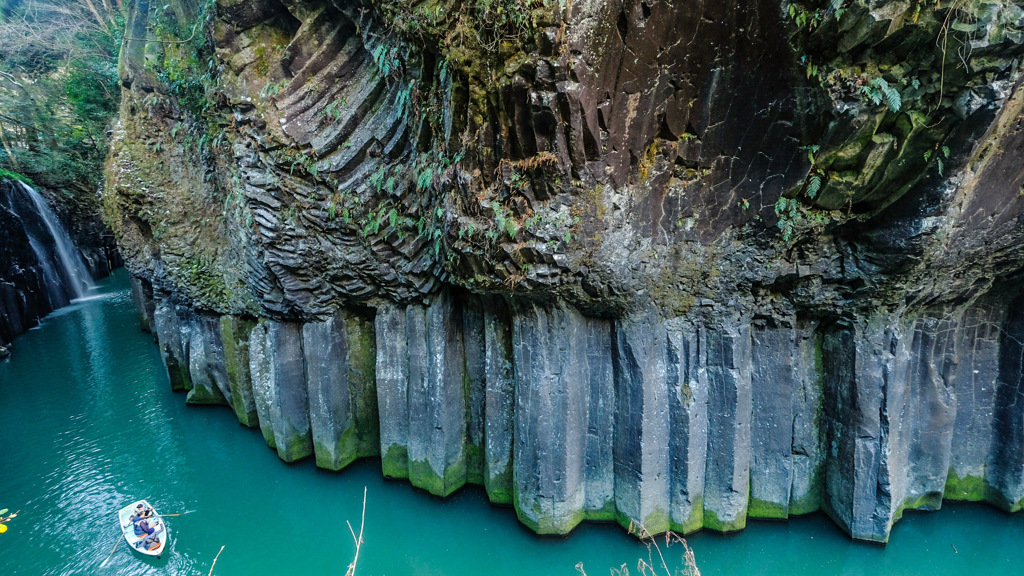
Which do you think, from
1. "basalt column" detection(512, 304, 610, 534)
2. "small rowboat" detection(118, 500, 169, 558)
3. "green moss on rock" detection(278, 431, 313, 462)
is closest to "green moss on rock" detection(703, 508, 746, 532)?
"basalt column" detection(512, 304, 610, 534)

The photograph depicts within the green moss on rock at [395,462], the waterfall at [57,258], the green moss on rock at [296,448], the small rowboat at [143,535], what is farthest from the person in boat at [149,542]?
the waterfall at [57,258]

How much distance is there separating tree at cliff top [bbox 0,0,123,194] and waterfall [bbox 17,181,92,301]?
60.4 inches

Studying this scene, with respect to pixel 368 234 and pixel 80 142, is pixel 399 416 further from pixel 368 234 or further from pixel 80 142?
pixel 80 142

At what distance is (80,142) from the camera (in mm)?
17281

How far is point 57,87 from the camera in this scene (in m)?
16.5

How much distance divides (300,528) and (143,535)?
1875 mm

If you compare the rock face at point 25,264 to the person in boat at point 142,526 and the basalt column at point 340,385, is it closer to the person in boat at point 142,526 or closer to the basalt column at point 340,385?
the person in boat at point 142,526

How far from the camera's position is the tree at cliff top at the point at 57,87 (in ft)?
49.3

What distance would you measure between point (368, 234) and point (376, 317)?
1190 millimetres

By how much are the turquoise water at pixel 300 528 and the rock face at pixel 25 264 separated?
7524mm

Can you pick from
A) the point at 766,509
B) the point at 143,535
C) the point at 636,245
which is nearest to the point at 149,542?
the point at 143,535

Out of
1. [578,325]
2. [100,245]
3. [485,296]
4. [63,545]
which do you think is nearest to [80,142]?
[100,245]

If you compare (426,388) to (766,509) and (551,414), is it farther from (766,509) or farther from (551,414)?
(766,509)

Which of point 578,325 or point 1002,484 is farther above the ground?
point 578,325
